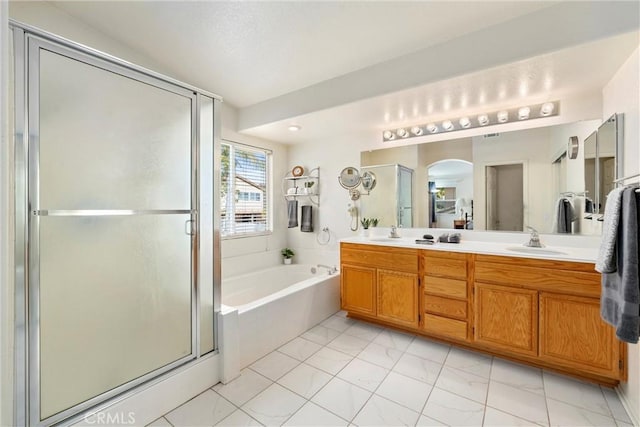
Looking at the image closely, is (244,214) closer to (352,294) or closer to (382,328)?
(352,294)

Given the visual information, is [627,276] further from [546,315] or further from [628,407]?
[628,407]

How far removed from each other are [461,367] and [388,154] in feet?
7.27

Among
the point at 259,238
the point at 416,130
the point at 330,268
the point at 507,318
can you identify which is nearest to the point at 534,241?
the point at 507,318

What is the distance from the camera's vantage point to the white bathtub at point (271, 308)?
214 centimetres

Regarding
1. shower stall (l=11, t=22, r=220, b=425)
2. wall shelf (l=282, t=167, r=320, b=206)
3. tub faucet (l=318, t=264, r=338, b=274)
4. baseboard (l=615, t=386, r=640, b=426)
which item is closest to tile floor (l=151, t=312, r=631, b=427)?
baseboard (l=615, t=386, r=640, b=426)

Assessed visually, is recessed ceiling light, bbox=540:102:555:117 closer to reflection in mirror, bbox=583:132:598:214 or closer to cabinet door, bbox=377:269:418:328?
reflection in mirror, bbox=583:132:598:214

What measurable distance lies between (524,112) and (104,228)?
129 inches

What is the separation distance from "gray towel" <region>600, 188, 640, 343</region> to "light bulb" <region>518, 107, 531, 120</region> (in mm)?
1363

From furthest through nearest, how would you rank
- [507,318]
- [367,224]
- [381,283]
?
[367,224] → [381,283] → [507,318]

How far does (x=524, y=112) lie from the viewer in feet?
8.26

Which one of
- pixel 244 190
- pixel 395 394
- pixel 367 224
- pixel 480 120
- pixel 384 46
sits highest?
pixel 384 46

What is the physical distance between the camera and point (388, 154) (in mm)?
3334

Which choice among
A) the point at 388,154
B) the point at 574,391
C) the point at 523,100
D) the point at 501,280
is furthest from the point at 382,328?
the point at 523,100

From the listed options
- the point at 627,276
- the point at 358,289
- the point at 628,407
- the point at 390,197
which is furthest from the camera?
the point at 390,197
